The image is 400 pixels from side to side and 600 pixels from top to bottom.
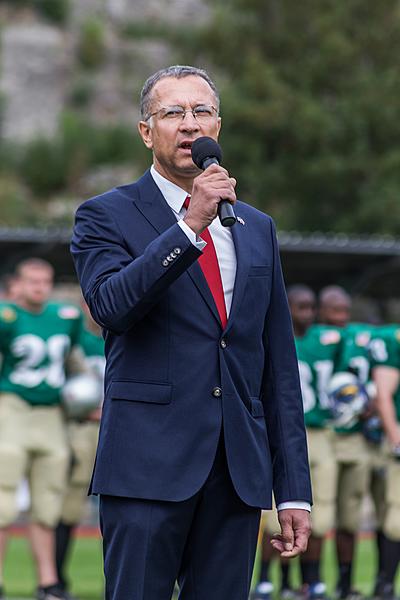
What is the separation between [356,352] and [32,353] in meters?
2.23

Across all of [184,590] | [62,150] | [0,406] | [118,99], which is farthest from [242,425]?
[118,99]

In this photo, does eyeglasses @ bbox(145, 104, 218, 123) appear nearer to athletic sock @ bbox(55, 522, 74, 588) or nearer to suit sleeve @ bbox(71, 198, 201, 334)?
suit sleeve @ bbox(71, 198, 201, 334)

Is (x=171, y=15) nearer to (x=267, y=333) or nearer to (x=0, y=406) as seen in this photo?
(x=0, y=406)

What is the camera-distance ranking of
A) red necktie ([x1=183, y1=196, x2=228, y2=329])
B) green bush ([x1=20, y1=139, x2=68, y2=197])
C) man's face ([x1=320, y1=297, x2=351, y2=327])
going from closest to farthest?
red necktie ([x1=183, y1=196, x2=228, y2=329]), man's face ([x1=320, y1=297, x2=351, y2=327]), green bush ([x1=20, y1=139, x2=68, y2=197])

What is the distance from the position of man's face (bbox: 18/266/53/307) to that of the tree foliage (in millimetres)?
16260

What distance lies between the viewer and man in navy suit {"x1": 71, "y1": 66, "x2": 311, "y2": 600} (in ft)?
11.9

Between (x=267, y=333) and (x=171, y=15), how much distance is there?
6470cm

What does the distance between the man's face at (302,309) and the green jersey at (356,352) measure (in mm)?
282

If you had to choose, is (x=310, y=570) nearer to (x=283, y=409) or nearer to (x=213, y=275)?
(x=283, y=409)

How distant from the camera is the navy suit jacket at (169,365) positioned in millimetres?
3574

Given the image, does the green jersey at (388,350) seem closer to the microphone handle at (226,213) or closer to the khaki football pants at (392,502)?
the khaki football pants at (392,502)

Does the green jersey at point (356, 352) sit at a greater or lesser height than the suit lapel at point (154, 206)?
greater

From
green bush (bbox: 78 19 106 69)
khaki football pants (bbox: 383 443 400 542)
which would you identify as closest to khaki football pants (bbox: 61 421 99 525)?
khaki football pants (bbox: 383 443 400 542)

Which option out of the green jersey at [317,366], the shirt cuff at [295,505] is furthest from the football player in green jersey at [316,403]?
the shirt cuff at [295,505]
